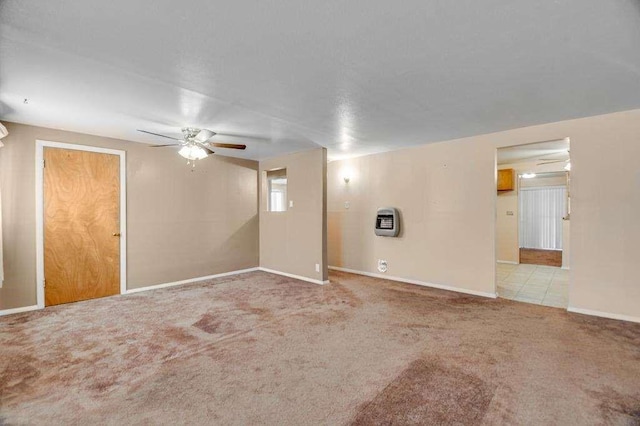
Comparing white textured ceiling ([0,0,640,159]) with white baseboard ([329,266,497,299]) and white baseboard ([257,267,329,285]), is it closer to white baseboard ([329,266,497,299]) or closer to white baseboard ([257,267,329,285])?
white baseboard ([329,266,497,299])

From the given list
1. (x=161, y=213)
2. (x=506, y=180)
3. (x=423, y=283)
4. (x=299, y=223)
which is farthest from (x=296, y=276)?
(x=506, y=180)

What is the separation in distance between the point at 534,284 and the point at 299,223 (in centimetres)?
429

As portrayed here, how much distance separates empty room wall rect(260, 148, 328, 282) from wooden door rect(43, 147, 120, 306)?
106 inches

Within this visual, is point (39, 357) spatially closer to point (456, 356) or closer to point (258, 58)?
point (258, 58)

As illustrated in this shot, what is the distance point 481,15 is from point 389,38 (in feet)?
1.76

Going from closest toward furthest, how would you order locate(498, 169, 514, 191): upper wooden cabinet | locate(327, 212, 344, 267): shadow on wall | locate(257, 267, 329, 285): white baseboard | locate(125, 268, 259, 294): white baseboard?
locate(125, 268, 259, 294): white baseboard, locate(257, 267, 329, 285): white baseboard, locate(327, 212, 344, 267): shadow on wall, locate(498, 169, 514, 191): upper wooden cabinet

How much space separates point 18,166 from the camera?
12.2ft

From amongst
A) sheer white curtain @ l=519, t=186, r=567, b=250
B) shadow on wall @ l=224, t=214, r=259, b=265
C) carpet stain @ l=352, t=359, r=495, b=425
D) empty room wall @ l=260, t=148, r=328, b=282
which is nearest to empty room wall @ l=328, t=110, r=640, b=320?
empty room wall @ l=260, t=148, r=328, b=282

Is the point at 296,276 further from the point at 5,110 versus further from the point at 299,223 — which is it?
the point at 5,110

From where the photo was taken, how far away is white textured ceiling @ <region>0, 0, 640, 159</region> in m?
1.68

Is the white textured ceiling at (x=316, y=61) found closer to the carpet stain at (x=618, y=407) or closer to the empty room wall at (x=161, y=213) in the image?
the empty room wall at (x=161, y=213)

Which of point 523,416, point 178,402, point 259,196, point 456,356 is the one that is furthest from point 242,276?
point 523,416

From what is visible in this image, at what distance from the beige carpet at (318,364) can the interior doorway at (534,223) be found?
1.42 m

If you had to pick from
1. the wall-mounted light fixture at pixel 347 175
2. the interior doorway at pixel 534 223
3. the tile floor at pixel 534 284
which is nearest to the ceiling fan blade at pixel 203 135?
the wall-mounted light fixture at pixel 347 175
